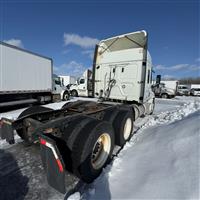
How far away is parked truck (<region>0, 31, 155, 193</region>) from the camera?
2.21 meters

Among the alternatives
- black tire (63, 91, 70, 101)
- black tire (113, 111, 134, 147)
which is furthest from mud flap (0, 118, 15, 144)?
black tire (63, 91, 70, 101)

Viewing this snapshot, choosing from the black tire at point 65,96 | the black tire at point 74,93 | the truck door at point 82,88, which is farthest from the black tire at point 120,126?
the black tire at point 74,93

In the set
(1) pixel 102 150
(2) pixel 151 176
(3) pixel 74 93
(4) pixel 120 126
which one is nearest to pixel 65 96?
(3) pixel 74 93

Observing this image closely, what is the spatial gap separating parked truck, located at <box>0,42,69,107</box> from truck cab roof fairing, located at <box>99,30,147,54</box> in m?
5.09

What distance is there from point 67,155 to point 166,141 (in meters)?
2.29

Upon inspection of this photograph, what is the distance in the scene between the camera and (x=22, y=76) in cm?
842

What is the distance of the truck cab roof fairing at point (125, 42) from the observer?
527 centimetres

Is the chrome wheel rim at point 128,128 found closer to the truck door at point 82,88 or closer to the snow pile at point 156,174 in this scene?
the snow pile at point 156,174

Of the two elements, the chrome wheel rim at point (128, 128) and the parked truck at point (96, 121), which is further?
the chrome wheel rim at point (128, 128)

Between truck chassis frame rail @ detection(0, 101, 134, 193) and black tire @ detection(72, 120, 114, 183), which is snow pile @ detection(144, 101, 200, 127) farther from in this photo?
black tire @ detection(72, 120, 114, 183)

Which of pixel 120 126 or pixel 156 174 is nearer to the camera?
pixel 156 174

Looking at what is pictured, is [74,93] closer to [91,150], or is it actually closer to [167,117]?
[167,117]

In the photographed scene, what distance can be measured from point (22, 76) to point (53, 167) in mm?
8063

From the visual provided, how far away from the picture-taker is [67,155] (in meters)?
2.33
